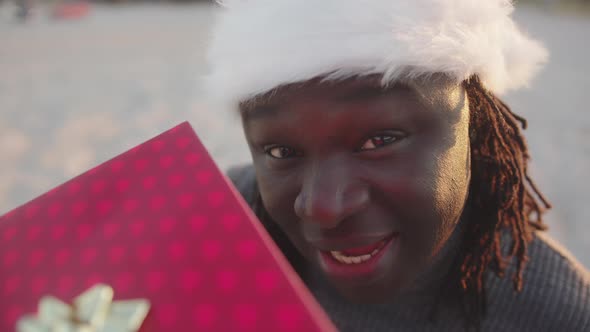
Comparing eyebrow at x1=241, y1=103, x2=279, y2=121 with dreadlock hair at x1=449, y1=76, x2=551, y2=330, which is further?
dreadlock hair at x1=449, y1=76, x2=551, y2=330

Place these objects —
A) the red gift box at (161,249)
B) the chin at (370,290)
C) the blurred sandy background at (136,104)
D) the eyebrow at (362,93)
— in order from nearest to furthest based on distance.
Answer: the red gift box at (161,249) → the eyebrow at (362,93) → the chin at (370,290) → the blurred sandy background at (136,104)

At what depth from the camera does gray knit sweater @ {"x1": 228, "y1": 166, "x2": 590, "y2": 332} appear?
0.83m

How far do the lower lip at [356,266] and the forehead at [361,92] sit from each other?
0.65ft

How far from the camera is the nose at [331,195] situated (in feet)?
2.04

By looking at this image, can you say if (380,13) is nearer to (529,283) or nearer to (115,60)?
(529,283)

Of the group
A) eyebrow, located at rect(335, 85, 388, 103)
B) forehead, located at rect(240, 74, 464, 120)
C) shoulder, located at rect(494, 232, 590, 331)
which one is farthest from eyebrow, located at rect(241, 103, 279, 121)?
shoulder, located at rect(494, 232, 590, 331)

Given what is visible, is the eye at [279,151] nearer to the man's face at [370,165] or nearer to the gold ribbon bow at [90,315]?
the man's face at [370,165]

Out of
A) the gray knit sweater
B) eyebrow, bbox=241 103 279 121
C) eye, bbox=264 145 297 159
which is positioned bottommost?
the gray knit sweater

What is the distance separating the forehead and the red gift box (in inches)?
4.6

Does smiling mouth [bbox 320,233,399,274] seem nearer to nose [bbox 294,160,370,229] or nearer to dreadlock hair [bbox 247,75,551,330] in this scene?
nose [bbox 294,160,370,229]

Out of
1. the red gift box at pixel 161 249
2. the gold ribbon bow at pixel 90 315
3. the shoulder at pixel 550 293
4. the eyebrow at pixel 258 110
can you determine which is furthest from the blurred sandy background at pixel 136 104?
the shoulder at pixel 550 293

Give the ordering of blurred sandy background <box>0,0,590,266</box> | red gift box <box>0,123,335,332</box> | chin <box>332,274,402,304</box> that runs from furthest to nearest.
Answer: blurred sandy background <box>0,0,590,266</box> < chin <box>332,274,402,304</box> < red gift box <box>0,123,335,332</box>

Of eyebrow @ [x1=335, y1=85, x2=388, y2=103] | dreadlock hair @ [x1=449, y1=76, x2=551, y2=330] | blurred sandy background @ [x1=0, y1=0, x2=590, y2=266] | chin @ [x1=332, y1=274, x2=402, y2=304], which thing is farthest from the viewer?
blurred sandy background @ [x1=0, y1=0, x2=590, y2=266]

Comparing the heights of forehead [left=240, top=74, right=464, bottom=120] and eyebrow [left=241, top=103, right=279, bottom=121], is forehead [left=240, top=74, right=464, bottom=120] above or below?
above
